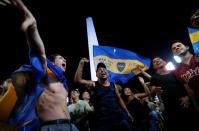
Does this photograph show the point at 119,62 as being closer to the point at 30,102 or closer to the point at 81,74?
the point at 81,74

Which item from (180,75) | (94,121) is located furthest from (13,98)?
(180,75)

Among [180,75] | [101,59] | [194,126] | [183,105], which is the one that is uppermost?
[101,59]

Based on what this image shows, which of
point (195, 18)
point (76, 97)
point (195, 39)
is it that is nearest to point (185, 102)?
point (195, 18)

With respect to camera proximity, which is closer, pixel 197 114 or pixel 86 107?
pixel 197 114

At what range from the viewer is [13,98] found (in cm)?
372

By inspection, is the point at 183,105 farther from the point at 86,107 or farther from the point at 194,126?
the point at 86,107

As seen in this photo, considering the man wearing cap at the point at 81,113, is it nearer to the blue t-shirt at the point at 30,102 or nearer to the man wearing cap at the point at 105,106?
the man wearing cap at the point at 105,106

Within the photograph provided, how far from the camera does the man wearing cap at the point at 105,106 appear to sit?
19.1ft

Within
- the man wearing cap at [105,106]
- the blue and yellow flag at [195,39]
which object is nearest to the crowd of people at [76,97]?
the man wearing cap at [105,106]

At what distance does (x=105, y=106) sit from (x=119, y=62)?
112 inches

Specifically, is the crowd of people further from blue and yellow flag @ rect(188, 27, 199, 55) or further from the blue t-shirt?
blue and yellow flag @ rect(188, 27, 199, 55)

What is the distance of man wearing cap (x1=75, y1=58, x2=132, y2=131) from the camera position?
5828mm

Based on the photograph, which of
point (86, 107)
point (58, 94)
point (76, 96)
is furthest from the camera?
point (76, 96)

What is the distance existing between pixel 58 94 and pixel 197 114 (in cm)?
260
